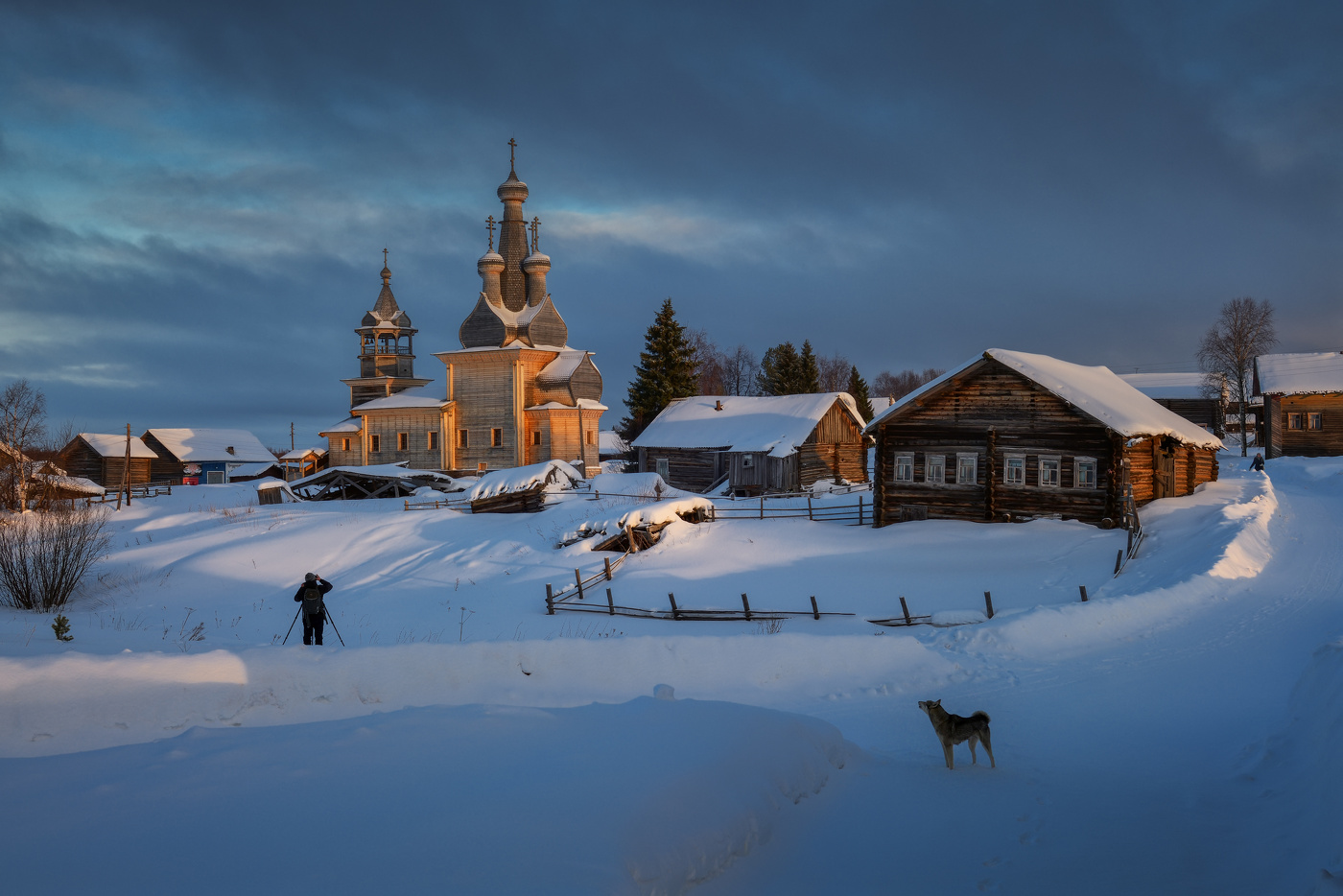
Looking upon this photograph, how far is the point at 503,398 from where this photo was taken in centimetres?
5266

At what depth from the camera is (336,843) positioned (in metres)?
5.56

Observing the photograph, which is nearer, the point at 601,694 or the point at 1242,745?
the point at 1242,745

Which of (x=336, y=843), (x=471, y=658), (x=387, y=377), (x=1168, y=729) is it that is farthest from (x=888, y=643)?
(x=387, y=377)

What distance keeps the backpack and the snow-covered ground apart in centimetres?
250

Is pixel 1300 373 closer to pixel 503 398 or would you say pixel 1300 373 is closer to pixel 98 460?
pixel 503 398

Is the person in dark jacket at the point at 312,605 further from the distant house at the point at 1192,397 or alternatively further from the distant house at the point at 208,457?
the distant house at the point at 1192,397

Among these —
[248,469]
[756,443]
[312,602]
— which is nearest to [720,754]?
[312,602]

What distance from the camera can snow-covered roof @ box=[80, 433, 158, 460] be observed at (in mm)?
64188

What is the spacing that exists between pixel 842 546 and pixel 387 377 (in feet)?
144

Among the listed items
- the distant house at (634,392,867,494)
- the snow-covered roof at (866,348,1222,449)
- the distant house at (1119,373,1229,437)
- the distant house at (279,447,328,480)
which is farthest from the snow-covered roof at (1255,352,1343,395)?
the distant house at (279,447,328,480)

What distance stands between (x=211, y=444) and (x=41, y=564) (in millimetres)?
54448

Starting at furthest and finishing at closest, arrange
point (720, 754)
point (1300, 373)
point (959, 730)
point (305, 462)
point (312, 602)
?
point (305, 462) < point (1300, 373) < point (312, 602) < point (959, 730) < point (720, 754)

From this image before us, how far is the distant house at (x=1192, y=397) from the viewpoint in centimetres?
6181

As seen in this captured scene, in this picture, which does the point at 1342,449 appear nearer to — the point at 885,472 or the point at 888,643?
the point at 885,472
